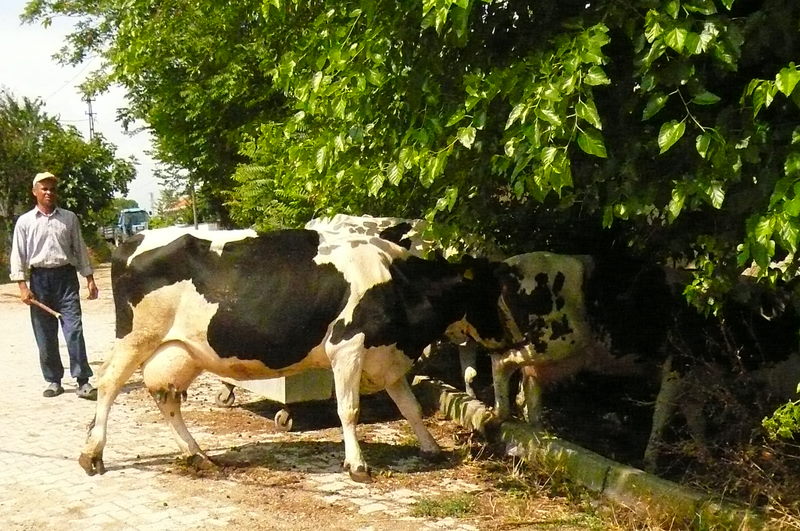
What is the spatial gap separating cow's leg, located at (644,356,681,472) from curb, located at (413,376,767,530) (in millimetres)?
537

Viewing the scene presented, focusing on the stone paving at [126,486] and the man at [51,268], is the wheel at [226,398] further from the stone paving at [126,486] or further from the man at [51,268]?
the man at [51,268]

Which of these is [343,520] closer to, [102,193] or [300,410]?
[300,410]

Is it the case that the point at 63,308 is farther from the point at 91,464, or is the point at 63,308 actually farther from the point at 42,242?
the point at 91,464

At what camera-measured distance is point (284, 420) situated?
6.74m

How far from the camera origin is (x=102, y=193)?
103ft

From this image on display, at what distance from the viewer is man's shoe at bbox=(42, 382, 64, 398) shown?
824 cm

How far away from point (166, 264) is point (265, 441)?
1724mm

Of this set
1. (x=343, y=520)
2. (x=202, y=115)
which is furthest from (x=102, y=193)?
(x=343, y=520)

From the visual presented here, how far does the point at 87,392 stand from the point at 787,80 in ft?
23.0

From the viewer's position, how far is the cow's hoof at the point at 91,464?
5500mm

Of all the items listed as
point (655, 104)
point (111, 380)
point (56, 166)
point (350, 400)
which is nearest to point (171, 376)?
point (111, 380)

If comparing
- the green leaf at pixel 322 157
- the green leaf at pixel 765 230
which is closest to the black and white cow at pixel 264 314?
the green leaf at pixel 322 157

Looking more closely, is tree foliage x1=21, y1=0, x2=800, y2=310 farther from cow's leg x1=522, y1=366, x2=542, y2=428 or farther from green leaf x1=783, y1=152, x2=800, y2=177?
cow's leg x1=522, y1=366, x2=542, y2=428

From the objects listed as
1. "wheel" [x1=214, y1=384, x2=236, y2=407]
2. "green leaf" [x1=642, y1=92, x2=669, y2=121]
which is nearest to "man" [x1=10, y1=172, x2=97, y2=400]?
"wheel" [x1=214, y1=384, x2=236, y2=407]
